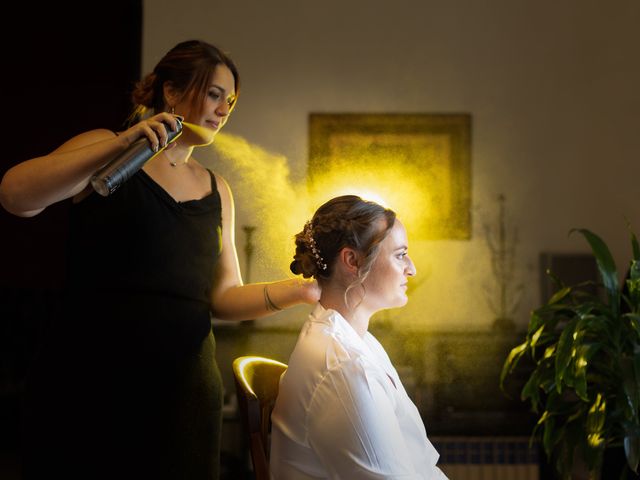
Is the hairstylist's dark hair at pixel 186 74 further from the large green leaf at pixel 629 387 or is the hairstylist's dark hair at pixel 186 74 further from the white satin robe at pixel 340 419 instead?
the large green leaf at pixel 629 387

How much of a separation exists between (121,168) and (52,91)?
9.10ft

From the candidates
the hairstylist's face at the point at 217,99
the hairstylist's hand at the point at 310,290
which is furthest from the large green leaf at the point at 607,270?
the hairstylist's face at the point at 217,99

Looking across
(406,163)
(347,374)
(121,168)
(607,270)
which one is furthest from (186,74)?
(406,163)

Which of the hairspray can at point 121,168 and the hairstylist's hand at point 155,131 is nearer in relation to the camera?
the hairspray can at point 121,168

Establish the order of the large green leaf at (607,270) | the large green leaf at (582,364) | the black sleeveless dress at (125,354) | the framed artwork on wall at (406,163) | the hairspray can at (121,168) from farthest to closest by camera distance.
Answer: the framed artwork on wall at (406,163) < the large green leaf at (607,270) < the large green leaf at (582,364) < the black sleeveless dress at (125,354) < the hairspray can at (121,168)

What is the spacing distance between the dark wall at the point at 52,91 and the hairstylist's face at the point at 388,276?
95.3 inches

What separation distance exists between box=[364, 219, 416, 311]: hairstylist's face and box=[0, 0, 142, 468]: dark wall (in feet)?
7.94

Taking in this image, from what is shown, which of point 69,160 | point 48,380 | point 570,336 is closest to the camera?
point 69,160

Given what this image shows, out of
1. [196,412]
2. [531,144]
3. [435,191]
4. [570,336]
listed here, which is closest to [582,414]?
[570,336]

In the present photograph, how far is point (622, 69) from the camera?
383 cm

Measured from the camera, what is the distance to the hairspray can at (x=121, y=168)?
1.01m

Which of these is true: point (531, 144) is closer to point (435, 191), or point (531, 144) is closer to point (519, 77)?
point (519, 77)

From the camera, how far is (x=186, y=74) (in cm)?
146

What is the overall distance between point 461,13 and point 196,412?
2.90 m
